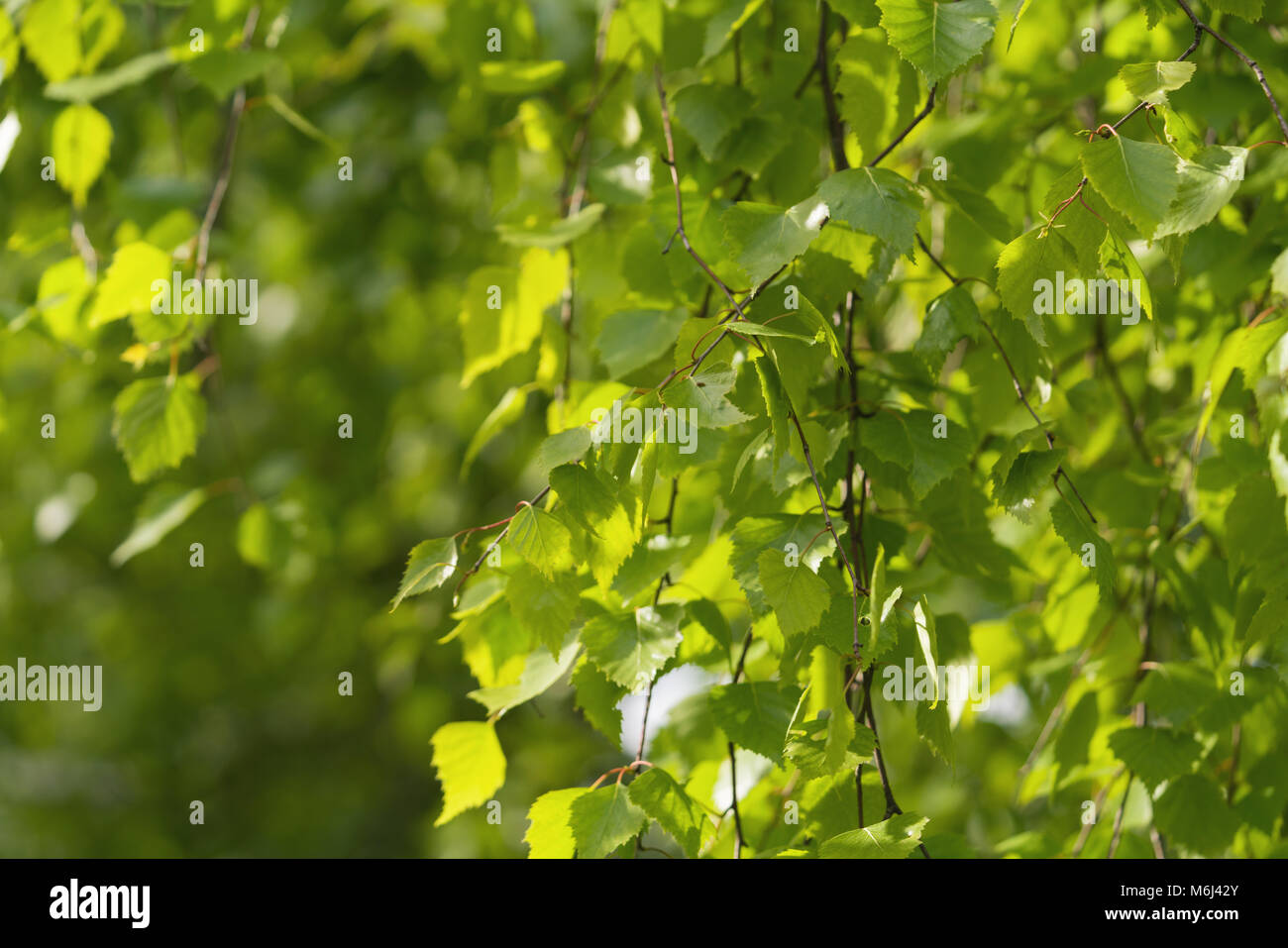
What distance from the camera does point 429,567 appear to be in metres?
0.62

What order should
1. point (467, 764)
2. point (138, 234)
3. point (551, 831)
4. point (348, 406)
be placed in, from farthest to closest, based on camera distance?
point (348, 406)
point (138, 234)
point (467, 764)
point (551, 831)

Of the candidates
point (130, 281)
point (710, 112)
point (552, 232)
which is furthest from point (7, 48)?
point (710, 112)

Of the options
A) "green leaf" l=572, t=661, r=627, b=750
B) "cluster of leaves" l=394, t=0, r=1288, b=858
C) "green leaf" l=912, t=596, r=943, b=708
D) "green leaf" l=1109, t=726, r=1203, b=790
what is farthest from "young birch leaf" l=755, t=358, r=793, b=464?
"green leaf" l=1109, t=726, r=1203, b=790

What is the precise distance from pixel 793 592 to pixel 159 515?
3.05 feet

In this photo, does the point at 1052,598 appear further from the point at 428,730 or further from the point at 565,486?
the point at 428,730

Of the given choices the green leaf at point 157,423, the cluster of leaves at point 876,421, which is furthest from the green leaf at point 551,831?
the green leaf at point 157,423

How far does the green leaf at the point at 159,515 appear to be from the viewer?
3.75ft

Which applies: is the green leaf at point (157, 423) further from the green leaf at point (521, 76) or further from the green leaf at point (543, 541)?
the green leaf at point (543, 541)

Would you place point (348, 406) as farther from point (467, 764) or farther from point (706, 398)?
point (706, 398)

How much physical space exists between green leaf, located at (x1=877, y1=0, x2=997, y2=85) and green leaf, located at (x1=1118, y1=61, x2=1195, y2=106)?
80 mm
